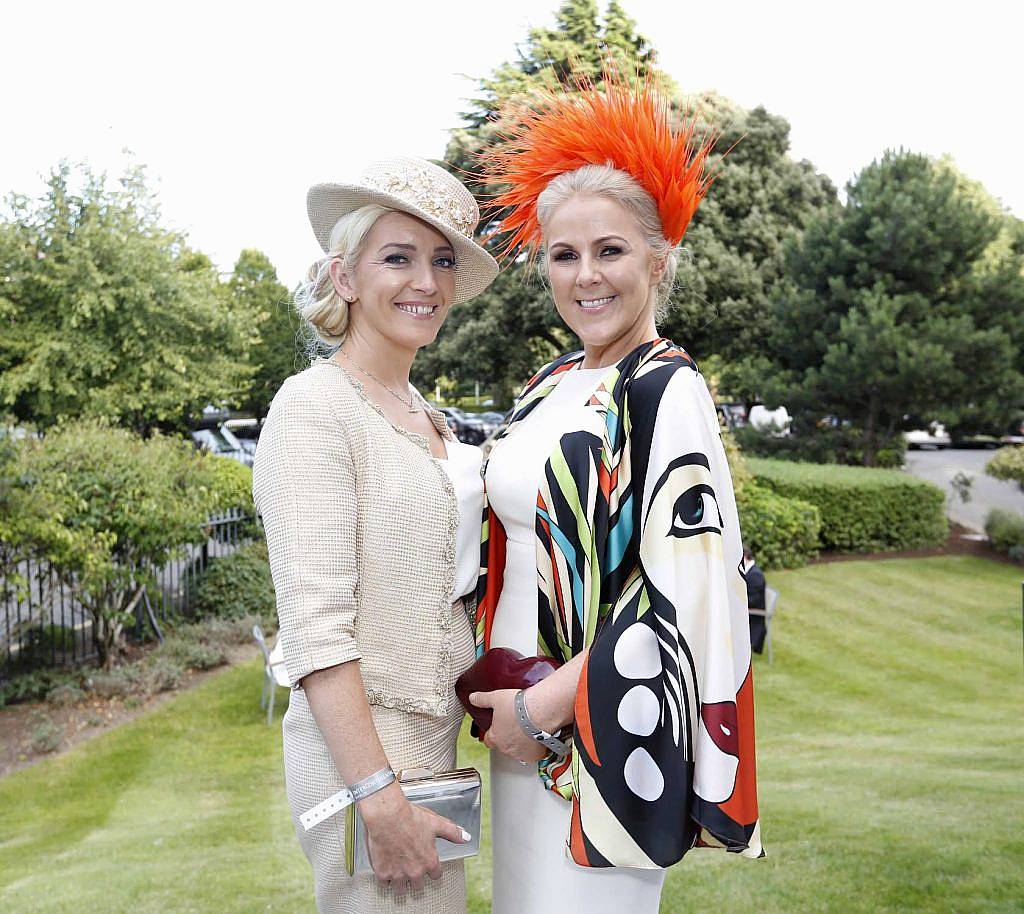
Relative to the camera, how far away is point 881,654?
10180 millimetres

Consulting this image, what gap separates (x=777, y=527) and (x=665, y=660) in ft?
39.7

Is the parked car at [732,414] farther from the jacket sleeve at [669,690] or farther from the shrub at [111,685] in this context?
the jacket sleeve at [669,690]

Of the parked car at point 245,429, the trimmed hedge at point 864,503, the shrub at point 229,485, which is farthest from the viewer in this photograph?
the parked car at point 245,429

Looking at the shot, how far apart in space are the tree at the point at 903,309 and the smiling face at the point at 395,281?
15.8 meters

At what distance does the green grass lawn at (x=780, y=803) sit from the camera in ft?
13.1

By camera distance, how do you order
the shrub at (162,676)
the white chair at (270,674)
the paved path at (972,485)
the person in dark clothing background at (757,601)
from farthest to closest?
the paved path at (972,485) → the person in dark clothing background at (757,601) → the shrub at (162,676) → the white chair at (270,674)

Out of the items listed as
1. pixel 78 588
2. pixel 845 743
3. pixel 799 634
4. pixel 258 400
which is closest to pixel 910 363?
pixel 799 634

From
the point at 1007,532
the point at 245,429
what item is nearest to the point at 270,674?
the point at 1007,532

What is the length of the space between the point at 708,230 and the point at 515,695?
18.4 m

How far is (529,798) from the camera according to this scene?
2.14 meters

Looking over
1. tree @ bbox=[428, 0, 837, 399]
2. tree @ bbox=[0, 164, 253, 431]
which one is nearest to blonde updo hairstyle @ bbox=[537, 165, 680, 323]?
tree @ bbox=[0, 164, 253, 431]

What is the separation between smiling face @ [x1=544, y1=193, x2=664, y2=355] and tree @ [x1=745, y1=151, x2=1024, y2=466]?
1551 cm

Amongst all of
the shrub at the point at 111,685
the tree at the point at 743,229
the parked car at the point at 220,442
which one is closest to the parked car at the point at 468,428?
the parked car at the point at 220,442

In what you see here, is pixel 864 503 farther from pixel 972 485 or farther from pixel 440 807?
pixel 440 807
